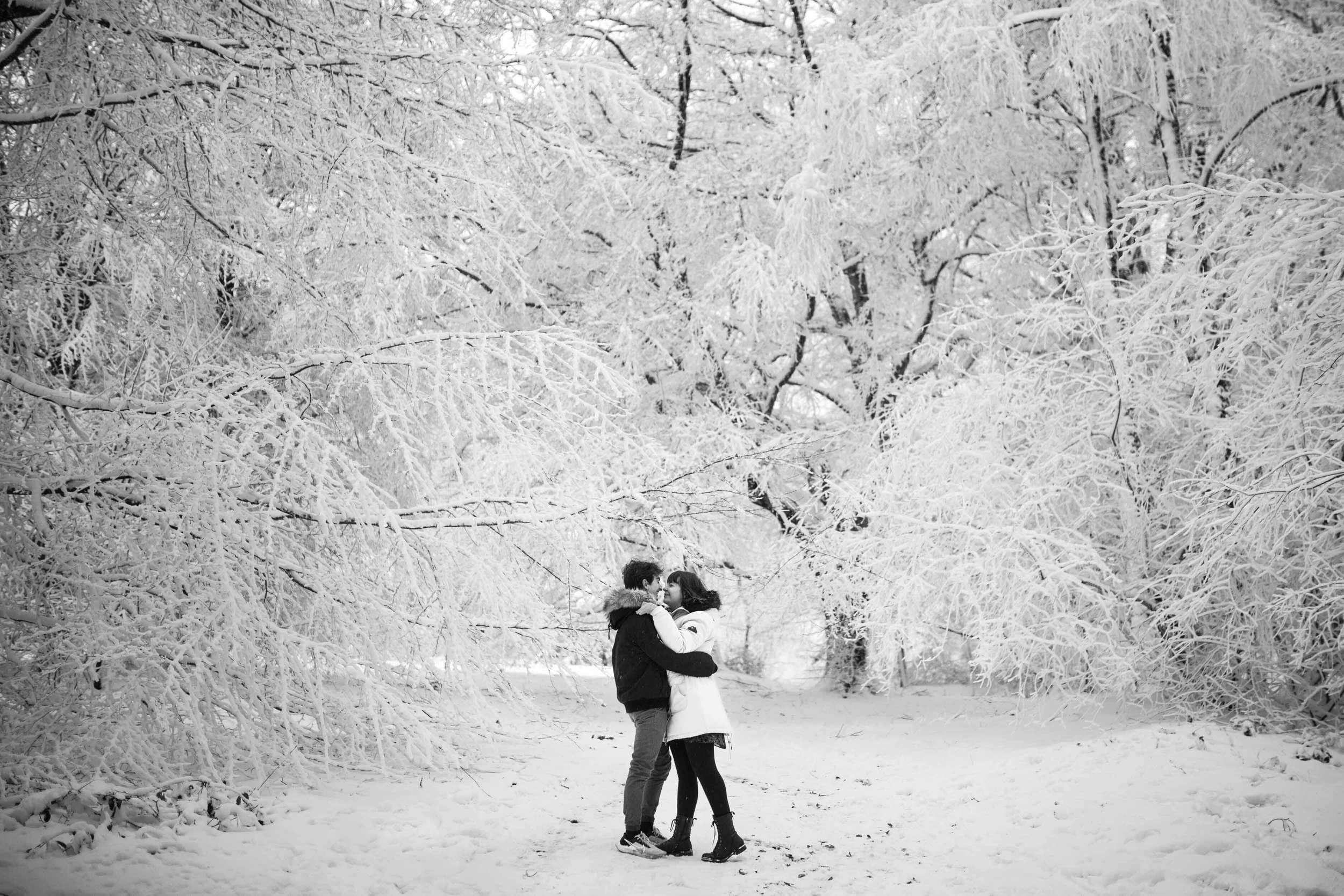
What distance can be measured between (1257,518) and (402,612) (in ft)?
16.3

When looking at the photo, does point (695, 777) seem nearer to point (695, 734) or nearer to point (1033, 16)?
point (695, 734)

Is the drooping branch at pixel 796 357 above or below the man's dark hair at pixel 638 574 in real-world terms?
above

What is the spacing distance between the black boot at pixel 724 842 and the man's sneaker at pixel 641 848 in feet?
0.72

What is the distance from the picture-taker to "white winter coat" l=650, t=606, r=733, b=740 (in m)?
4.31

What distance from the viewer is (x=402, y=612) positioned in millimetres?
4984

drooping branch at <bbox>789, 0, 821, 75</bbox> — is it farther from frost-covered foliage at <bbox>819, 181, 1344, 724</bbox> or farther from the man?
the man

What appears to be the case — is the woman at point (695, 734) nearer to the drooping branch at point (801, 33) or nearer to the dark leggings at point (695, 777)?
the dark leggings at point (695, 777)

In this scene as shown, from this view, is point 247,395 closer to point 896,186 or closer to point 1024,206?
point 896,186

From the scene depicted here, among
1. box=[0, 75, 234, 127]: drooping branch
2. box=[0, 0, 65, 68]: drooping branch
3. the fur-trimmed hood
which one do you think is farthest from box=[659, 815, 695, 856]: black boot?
box=[0, 0, 65, 68]: drooping branch

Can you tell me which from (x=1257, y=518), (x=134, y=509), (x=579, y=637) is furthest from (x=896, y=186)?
(x=134, y=509)

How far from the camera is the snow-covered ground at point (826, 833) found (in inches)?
153

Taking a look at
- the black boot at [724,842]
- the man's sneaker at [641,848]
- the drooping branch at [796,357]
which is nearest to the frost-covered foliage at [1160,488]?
the drooping branch at [796,357]

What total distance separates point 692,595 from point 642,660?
412 millimetres

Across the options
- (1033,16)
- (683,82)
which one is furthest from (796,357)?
(1033,16)
